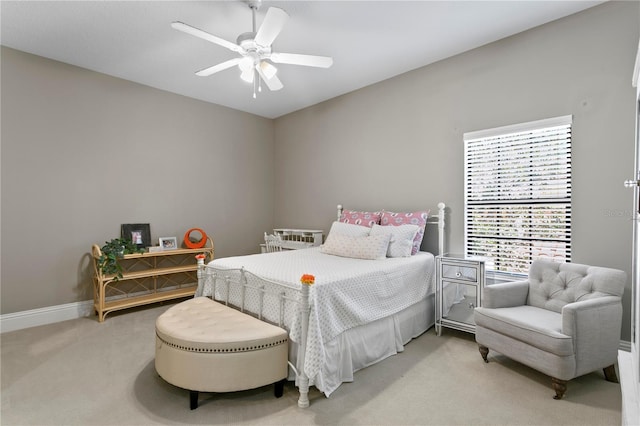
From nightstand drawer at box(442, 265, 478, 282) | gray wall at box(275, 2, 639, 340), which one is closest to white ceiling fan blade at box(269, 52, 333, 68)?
gray wall at box(275, 2, 639, 340)

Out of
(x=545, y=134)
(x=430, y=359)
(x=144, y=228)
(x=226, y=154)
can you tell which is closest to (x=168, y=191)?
(x=144, y=228)

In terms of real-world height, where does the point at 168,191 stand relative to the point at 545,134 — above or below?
below

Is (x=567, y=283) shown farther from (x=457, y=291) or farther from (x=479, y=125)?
(x=479, y=125)

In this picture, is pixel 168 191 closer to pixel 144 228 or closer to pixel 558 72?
pixel 144 228

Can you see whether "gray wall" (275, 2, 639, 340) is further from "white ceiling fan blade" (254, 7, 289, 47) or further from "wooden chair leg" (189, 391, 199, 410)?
"wooden chair leg" (189, 391, 199, 410)

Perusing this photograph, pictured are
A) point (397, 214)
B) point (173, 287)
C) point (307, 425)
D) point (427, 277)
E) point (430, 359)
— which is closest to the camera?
point (307, 425)

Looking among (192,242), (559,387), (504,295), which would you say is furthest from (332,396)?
(192,242)

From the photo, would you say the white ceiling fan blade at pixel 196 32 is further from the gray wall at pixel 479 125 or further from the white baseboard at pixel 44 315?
the white baseboard at pixel 44 315

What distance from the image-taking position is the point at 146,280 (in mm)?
4348

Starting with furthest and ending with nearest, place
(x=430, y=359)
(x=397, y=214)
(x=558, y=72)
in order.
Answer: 1. (x=397, y=214)
2. (x=558, y=72)
3. (x=430, y=359)

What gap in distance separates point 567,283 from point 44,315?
5.03 metres

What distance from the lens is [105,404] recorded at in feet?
6.83

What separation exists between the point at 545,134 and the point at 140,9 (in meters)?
3.63

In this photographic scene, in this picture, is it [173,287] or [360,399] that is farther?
[173,287]
